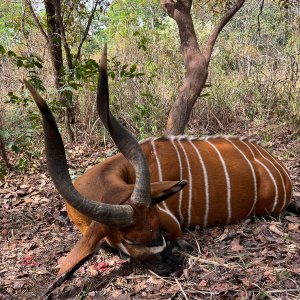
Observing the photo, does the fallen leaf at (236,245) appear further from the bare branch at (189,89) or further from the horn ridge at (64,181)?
the bare branch at (189,89)

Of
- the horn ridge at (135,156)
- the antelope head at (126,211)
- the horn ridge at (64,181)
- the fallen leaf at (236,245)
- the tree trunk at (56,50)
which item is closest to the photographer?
the horn ridge at (64,181)

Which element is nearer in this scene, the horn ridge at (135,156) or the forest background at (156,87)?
the horn ridge at (135,156)

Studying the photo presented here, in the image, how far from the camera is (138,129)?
6102 mm

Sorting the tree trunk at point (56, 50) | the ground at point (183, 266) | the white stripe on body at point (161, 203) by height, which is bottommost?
the ground at point (183, 266)

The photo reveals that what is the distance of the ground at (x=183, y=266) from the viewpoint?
2.44 m

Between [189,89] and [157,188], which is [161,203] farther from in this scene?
[189,89]

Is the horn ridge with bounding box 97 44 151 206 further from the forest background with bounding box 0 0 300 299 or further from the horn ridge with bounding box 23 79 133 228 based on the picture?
the forest background with bounding box 0 0 300 299

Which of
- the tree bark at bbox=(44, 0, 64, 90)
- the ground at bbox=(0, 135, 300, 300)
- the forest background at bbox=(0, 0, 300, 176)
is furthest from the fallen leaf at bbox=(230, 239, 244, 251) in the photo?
the tree bark at bbox=(44, 0, 64, 90)

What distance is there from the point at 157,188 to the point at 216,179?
3.11 feet

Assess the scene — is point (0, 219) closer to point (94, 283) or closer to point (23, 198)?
point (23, 198)

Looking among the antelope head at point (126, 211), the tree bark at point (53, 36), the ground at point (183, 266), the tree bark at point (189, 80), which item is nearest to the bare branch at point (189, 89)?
the tree bark at point (189, 80)

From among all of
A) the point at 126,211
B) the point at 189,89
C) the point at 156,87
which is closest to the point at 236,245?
the point at 126,211

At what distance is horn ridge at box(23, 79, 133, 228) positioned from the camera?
196 cm

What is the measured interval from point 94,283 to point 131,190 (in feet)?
1.93
